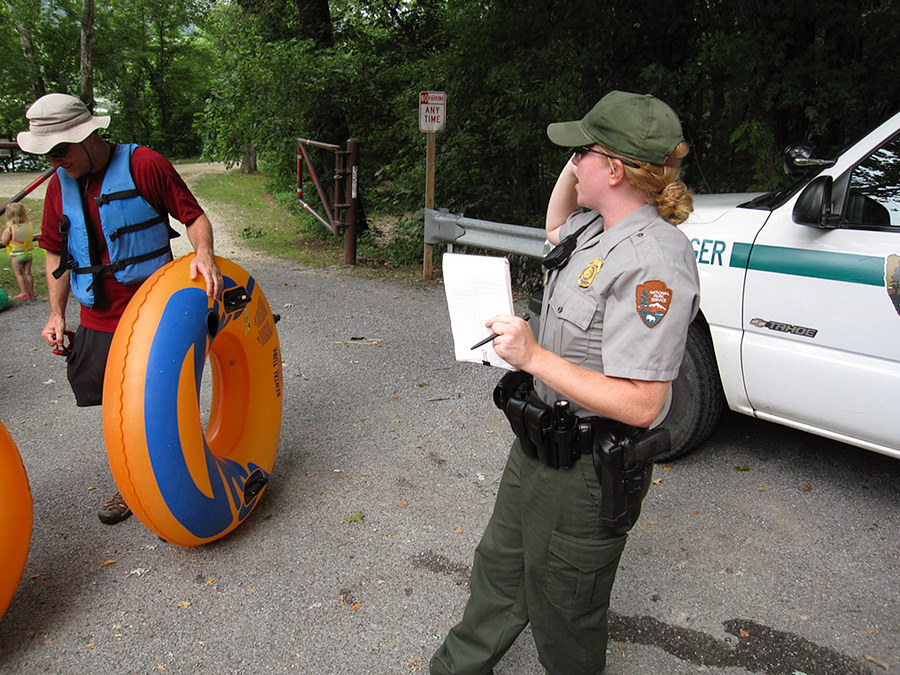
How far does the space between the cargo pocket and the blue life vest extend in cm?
227

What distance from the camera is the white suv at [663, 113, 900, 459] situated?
3.12 metres

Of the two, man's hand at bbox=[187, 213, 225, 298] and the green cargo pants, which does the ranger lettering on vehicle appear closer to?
the green cargo pants

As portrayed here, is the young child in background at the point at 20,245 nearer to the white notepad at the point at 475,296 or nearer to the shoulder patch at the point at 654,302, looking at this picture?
the white notepad at the point at 475,296

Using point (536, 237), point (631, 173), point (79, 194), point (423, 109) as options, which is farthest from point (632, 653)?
point (423, 109)

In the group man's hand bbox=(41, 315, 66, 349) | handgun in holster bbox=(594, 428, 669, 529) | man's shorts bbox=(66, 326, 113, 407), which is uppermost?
handgun in holster bbox=(594, 428, 669, 529)

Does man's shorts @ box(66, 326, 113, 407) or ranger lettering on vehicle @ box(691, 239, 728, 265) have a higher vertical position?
ranger lettering on vehicle @ box(691, 239, 728, 265)

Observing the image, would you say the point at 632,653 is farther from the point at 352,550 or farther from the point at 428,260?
the point at 428,260

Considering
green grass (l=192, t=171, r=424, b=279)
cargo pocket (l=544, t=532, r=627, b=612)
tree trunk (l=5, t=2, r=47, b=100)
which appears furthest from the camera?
tree trunk (l=5, t=2, r=47, b=100)

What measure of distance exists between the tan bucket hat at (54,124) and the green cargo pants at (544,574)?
226 centimetres

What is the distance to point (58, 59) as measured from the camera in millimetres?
25234

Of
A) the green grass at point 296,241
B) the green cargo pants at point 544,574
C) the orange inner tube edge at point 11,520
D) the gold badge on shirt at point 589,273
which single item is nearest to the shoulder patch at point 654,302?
the gold badge on shirt at point 589,273

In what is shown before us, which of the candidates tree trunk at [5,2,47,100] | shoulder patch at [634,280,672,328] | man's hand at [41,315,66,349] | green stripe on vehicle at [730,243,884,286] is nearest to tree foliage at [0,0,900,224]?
green stripe on vehicle at [730,243,884,286]

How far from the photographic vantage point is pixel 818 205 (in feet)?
10.4

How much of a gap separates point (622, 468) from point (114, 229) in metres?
2.42
